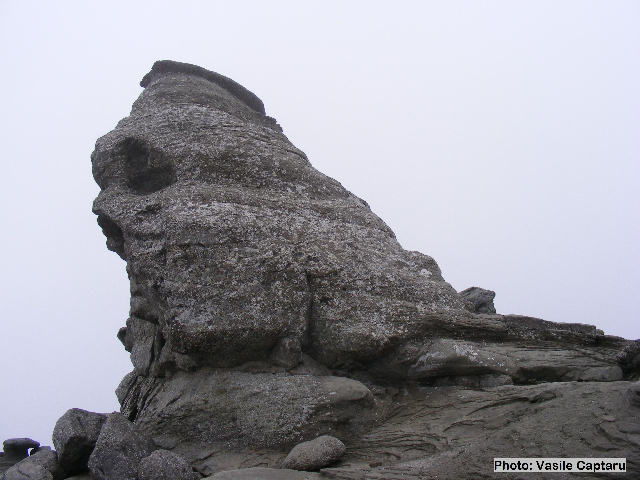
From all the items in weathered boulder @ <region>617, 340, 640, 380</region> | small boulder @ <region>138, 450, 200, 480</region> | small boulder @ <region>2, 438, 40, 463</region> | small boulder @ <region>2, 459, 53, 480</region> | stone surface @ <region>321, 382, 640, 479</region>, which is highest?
weathered boulder @ <region>617, 340, 640, 380</region>

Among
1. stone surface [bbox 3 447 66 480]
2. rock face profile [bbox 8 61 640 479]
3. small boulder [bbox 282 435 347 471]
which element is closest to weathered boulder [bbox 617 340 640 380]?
rock face profile [bbox 8 61 640 479]

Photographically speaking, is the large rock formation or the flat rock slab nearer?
the flat rock slab

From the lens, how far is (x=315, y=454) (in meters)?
6.48

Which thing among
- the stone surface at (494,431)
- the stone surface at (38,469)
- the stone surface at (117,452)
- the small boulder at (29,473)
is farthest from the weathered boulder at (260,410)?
the small boulder at (29,473)

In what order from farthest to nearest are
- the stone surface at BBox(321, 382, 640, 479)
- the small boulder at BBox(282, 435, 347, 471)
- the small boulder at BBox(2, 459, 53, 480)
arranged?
the small boulder at BBox(2, 459, 53, 480)
the small boulder at BBox(282, 435, 347, 471)
the stone surface at BBox(321, 382, 640, 479)

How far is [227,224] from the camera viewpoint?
29.1 feet

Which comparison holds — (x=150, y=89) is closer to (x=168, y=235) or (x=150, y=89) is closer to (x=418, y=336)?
(x=168, y=235)

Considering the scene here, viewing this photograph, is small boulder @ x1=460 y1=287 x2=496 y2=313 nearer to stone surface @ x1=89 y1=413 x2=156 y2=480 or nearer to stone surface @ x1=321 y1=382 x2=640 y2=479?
stone surface @ x1=321 y1=382 x2=640 y2=479

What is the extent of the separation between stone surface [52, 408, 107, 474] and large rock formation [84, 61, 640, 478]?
2.69ft

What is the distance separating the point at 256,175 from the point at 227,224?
2.07 meters

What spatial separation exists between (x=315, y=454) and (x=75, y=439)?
386 cm

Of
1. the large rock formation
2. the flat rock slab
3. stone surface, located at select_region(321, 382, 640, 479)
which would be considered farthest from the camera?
the large rock formation

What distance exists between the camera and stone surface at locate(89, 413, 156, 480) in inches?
272

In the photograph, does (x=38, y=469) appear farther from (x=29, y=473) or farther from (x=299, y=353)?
(x=299, y=353)
